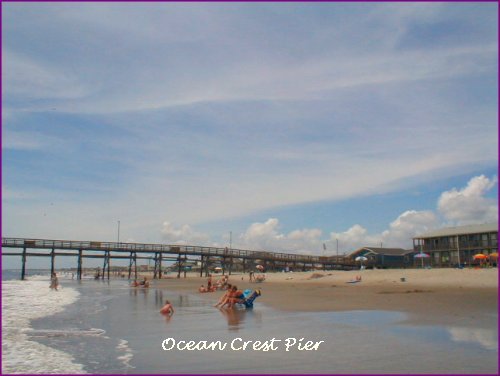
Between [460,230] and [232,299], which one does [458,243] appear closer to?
[460,230]

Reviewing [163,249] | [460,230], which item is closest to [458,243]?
[460,230]

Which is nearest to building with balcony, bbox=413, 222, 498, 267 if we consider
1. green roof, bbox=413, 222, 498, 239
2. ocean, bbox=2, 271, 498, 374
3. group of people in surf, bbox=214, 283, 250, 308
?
green roof, bbox=413, 222, 498, 239

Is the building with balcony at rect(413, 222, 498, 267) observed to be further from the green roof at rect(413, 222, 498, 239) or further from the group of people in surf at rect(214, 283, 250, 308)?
the group of people in surf at rect(214, 283, 250, 308)

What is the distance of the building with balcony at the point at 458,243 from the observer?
46406 millimetres

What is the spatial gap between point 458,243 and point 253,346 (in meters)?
47.4

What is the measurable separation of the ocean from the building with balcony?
3954 cm

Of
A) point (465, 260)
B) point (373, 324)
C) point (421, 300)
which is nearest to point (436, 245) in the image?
point (465, 260)

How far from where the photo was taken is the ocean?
22.2 feet

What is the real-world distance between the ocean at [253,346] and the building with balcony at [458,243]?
39542 millimetres

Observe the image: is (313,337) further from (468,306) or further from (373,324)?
(468,306)

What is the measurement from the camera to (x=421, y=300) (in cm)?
1572

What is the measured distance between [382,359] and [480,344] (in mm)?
1881

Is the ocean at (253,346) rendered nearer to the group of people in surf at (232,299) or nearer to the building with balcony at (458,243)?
the group of people in surf at (232,299)

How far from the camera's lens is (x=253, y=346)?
8.46 m
